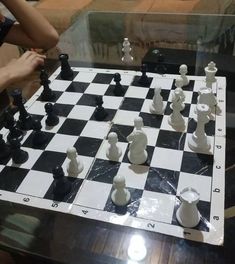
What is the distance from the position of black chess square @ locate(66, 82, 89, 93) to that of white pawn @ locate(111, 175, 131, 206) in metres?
0.57

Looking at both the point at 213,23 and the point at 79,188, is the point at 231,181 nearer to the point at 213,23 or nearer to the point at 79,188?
the point at 79,188

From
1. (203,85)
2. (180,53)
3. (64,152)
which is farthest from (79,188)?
(180,53)

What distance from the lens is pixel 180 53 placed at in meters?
1.40

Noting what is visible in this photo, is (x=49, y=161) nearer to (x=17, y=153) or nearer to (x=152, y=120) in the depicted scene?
(x=17, y=153)

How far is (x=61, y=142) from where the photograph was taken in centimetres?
98

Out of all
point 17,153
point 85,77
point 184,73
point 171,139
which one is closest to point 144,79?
point 184,73

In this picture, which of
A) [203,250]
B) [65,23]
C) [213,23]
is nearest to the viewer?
[203,250]

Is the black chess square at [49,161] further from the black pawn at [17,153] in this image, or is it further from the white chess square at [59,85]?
the white chess square at [59,85]

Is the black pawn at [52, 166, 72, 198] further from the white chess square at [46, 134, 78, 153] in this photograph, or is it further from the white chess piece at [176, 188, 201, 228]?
the white chess piece at [176, 188, 201, 228]

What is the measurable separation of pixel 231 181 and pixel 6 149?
660mm

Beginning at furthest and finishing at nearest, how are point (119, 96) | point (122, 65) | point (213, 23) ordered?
point (213, 23) → point (122, 65) → point (119, 96)

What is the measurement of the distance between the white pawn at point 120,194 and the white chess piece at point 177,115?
324 mm

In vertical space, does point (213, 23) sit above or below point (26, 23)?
below

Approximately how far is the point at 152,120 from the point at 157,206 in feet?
1.18
